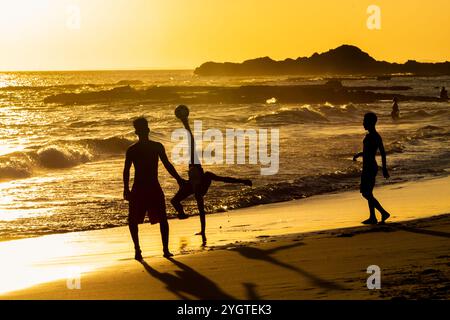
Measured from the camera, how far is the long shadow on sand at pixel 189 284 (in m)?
6.60

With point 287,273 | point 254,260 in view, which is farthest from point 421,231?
point 287,273

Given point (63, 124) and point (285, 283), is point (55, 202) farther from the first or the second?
point (63, 124)

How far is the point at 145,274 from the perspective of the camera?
7680 millimetres

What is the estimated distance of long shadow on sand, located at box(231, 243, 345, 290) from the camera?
6621 millimetres

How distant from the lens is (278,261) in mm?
7992

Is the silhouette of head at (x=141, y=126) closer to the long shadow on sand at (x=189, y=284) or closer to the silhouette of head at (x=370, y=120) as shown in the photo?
the long shadow on sand at (x=189, y=284)

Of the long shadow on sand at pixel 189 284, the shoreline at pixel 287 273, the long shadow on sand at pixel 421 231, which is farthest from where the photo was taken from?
the long shadow on sand at pixel 421 231

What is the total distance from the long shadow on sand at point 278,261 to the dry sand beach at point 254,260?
0.01 meters

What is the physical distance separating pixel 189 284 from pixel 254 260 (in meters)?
1.20

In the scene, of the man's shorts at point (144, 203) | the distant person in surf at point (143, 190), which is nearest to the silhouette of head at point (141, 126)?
the distant person in surf at point (143, 190)

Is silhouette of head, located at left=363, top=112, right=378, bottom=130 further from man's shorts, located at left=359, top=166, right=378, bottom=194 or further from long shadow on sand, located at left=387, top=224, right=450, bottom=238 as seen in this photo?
long shadow on sand, located at left=387, top=224, right=450, bottom=238

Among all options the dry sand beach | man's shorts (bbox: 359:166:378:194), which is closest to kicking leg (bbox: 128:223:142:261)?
the dry sand beach
